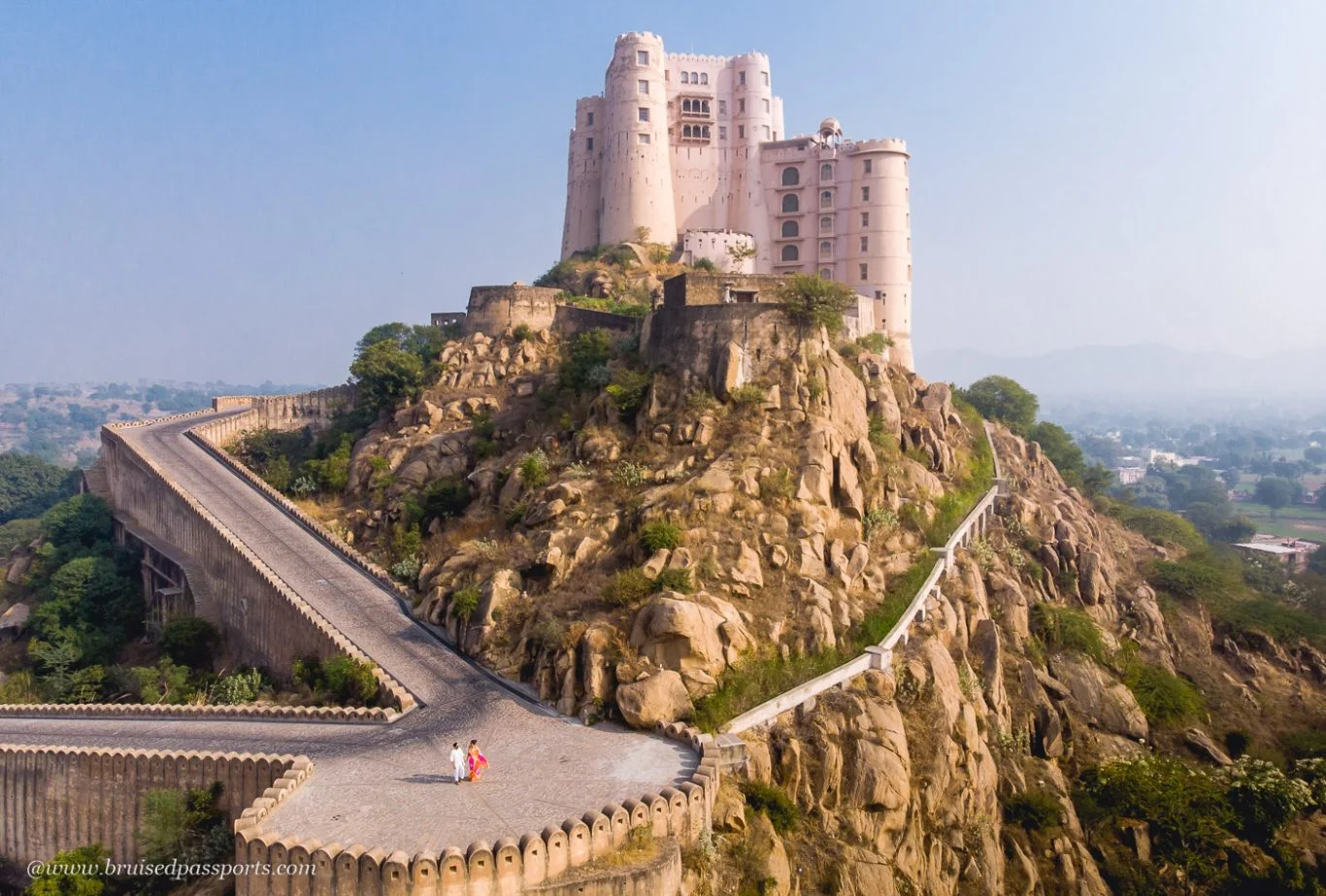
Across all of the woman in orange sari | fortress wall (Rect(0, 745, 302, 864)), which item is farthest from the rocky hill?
fortress wall (Rect(0, 745, 302, 864))

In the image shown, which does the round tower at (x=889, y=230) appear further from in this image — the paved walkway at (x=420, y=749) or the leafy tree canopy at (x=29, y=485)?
the leafy tree canopy at (x=29, y=485)

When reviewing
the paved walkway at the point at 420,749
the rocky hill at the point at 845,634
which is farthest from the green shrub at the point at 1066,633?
the paved walkway at the point at 420,749

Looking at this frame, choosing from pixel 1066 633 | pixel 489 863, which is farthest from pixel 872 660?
pixel 489 863

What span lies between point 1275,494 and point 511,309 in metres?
130

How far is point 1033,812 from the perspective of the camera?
82.2 ft

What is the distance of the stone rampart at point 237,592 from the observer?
81.4 ft

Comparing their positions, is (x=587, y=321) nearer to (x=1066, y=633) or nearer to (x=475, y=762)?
(x=1066, y=633)

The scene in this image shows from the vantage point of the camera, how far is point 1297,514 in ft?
414

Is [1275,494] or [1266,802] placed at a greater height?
[1266,802]

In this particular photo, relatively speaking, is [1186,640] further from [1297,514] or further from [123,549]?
[1297,514]

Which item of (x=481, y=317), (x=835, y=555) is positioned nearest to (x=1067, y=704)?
(x=835, y=555)

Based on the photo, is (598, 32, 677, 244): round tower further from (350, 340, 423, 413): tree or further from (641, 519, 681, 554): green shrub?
(641, 519, 681, 554): green shrub

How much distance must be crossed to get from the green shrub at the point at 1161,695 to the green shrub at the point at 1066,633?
1.43 metres

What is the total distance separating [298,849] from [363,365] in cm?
3013
